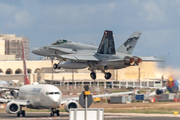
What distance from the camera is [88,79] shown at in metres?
186

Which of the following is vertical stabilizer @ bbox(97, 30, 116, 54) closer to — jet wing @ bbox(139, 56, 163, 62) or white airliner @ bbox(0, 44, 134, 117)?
jet wing @ bbox(139, 56, 163, 62)

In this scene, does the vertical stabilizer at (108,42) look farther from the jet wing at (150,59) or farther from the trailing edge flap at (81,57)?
the jet wing at (150,59)

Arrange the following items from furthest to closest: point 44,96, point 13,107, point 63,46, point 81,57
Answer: point 13,107
point 44,96
point 63,46
point 81,57

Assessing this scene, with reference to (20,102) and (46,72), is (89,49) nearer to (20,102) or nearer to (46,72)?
(20,102)

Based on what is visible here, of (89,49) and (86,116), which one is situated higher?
(89,49)

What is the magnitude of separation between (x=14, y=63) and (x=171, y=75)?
13134 cm

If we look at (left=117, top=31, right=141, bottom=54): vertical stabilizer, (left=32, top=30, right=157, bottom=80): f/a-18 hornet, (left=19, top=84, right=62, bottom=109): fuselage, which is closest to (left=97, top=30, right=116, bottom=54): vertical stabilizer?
(left=32, top=30, right=157, bottom=80): f/a-18 hornet

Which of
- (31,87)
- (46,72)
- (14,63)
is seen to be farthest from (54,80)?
(31,87)

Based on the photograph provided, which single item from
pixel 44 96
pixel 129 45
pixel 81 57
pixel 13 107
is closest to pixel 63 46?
pixel 81 57

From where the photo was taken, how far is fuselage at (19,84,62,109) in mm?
65250

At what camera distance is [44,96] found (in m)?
65.9

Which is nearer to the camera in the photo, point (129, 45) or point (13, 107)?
point (13, 107)

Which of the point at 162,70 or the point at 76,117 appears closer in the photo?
the point at 76,117

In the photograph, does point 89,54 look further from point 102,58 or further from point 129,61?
point 129,61
